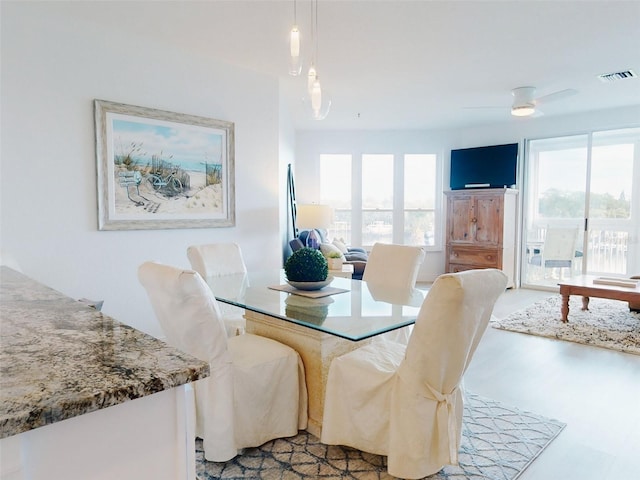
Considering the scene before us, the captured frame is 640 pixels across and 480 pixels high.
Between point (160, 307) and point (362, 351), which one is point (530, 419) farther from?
point (160, 307)

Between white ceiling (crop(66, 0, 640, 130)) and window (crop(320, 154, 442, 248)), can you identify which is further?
window (crop(320, 154, 442, 248))

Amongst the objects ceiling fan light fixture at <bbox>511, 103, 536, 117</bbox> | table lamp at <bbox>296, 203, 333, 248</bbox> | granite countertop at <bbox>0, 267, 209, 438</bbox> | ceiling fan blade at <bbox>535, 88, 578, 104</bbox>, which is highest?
ceiling fan blade at <bbox>535, 88, 578, 104</bbox>

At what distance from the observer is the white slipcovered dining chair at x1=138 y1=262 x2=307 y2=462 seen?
1.85 meters

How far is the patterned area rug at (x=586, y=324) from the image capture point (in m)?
3.84

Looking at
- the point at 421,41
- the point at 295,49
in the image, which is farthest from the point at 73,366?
the point at 421,41

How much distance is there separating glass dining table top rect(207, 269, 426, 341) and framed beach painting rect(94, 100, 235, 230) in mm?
1002

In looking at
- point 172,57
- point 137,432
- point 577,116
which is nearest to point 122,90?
point 172,57

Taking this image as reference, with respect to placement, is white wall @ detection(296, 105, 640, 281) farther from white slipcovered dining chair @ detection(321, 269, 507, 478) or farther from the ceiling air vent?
white slipcovered dining chair @ detection(321, 269, 507, 478)

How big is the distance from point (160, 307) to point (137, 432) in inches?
50.0

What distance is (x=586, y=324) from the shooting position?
4.36 m

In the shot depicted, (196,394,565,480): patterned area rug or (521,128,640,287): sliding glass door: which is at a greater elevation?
(521,128,640,287): sliding glass door

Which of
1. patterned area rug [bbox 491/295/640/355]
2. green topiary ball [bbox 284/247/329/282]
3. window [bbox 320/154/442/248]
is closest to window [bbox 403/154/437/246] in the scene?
window [bbox 320/154/442/248]

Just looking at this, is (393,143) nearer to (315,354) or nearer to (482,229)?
(482,229)

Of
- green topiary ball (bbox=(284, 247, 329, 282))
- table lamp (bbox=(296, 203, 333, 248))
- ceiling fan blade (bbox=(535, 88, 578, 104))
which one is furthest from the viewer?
table lamp (bbox=(296, 203, 333, 248))
